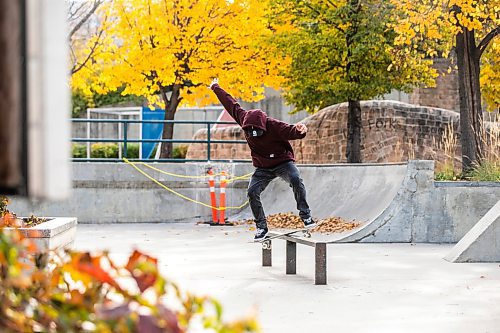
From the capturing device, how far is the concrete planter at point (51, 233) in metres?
8.63

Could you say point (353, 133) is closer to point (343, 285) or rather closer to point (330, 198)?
point (330, 198)

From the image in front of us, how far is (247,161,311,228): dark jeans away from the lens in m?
12.0

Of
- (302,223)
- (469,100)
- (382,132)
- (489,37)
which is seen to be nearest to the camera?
(302,223)

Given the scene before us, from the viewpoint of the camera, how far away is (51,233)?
344 inches

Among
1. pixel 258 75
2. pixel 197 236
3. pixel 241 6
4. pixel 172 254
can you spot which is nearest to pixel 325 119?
pixel 258 75

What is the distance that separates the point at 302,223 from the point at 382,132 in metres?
8.17

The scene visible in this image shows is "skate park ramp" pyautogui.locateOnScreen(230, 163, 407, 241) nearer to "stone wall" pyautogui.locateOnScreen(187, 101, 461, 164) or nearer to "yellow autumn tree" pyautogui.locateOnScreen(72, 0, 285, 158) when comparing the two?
"stone wall" pyautogui.locateOnScreen(187, 101, 461, 164)

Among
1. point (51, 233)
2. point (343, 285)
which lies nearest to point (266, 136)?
point (343, 285)

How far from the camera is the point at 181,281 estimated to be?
1033 cm

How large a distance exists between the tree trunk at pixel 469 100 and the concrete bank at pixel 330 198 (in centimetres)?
212

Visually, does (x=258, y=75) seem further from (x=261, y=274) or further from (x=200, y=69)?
(x=261, y=274)

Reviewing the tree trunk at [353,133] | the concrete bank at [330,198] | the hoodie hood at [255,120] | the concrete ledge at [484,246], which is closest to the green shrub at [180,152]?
the tree trunk at [353,133]

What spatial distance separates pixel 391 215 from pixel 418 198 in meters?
0.53

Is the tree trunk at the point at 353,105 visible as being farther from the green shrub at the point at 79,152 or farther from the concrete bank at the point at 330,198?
the green shrub at the point at 79,152
